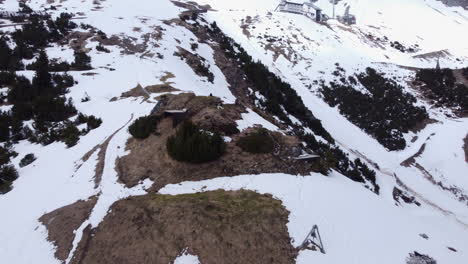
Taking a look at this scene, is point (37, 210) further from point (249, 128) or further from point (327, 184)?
point (327, 184)

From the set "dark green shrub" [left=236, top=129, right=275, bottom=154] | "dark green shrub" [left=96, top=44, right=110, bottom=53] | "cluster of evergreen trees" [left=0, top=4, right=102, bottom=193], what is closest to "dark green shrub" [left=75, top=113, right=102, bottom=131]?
"cluster of evergreen trees" [left=0, top=4, right=102, bottom=193]

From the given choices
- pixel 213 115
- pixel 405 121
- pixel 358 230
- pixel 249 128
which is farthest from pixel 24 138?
pixel 405 121

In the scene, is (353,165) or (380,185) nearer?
(380,185)

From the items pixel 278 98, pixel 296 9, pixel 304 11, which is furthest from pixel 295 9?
pixel 278 98

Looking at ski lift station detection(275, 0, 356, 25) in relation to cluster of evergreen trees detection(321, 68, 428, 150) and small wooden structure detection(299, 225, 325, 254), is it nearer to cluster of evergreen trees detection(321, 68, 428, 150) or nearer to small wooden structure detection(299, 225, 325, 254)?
cluster of evergreen trees detection(321, 68, 428, 150)

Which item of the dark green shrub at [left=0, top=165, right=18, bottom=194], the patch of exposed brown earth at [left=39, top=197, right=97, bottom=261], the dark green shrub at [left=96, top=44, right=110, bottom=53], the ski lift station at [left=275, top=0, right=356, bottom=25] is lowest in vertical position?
the ski lift station at [left=275, top=0, right=356, bottom=25]

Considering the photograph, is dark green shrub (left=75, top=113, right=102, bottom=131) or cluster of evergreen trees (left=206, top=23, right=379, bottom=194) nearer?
dark green shrub (left=75, top=113, right=102, bottom=131)

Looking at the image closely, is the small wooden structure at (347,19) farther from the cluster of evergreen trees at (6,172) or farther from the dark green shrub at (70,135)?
the cluster of evergreen trees at (6,172)
